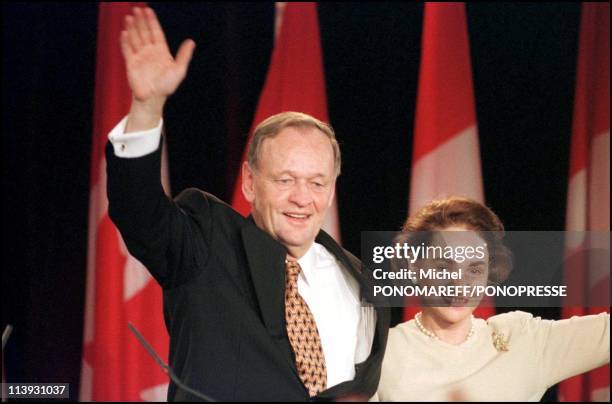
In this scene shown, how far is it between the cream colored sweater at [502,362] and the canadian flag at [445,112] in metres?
1.57

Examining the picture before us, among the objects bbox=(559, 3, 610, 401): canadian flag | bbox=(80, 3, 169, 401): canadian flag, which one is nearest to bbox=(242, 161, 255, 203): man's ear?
bbox=(80, 3, 169, 401): canadian flag

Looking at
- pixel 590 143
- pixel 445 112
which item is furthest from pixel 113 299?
pixel 590 143

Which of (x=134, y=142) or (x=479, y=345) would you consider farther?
(x=479, y=345)

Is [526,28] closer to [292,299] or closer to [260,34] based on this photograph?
[260,34]

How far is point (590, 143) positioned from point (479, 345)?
188cm

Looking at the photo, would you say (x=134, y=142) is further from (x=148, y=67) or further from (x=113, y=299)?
(x=113, y=299)

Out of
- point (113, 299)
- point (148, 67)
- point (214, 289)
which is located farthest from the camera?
point (113, 299)

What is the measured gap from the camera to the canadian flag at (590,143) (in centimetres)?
310

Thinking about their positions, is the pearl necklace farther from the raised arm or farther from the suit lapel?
the raised arm

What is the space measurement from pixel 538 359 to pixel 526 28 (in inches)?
82.5

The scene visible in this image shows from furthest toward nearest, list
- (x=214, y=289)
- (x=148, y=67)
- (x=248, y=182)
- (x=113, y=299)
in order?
1. (x=113, y=299)
2. (x=248, y=182)
3. (x=214, y=289)
4. (x=148, y=67)

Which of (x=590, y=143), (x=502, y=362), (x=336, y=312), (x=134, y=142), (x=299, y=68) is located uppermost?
(x=299, y=68)

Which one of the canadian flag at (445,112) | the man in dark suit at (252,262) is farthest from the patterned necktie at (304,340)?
the canadian flag at (445,112)

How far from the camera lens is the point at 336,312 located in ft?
5.24
